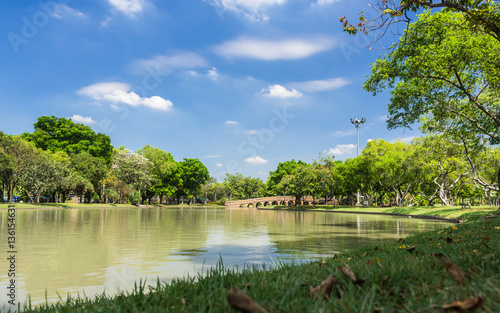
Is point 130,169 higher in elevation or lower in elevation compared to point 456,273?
higher

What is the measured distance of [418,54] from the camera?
1475 cm

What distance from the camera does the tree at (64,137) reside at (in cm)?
5603

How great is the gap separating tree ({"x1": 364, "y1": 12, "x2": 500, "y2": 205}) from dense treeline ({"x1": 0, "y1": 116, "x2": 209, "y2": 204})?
38.1m

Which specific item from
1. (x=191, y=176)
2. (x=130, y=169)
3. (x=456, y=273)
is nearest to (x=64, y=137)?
(x=130, y=169)

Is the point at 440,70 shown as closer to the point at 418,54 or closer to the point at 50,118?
the point at 418,54

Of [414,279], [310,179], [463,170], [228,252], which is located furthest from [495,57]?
[310,179]

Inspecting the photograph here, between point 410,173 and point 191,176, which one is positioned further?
point 191,176

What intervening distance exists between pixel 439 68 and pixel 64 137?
203ft

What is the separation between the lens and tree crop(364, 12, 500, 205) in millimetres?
14117

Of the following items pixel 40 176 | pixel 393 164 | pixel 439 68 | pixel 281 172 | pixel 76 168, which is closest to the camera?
pixel 439 68

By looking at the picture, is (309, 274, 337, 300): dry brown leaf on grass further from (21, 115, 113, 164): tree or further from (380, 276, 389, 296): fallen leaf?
(21, 115, 113, 164): tree

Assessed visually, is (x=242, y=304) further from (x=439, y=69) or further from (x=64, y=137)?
(x=64, y=137)

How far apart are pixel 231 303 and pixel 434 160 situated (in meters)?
38.3

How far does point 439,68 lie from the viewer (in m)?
14.6
